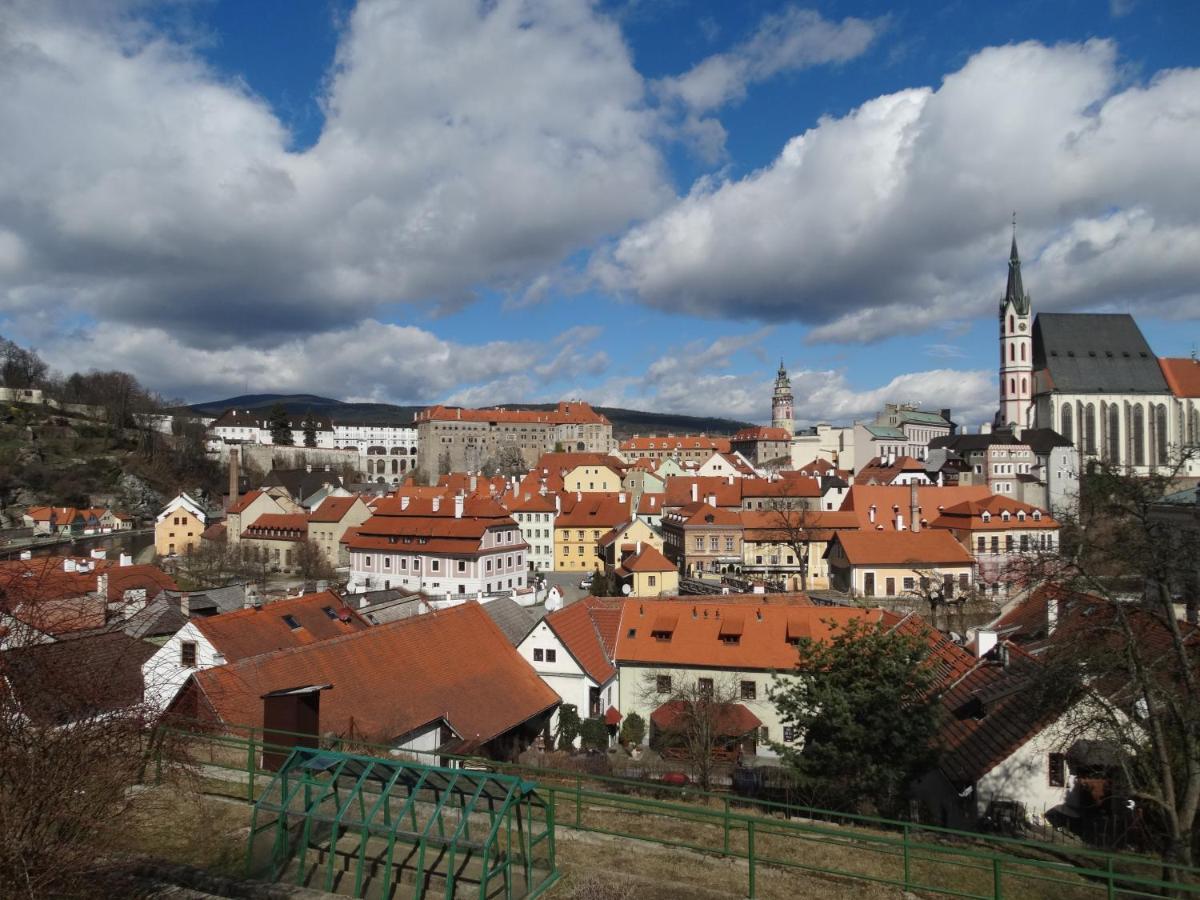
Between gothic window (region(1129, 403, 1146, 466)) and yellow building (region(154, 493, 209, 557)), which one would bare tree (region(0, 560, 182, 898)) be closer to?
yellow building (region(154, 493, 209, 557))

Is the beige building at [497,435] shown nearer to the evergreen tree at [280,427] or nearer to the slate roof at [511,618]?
the evergreen tree at [280,427]

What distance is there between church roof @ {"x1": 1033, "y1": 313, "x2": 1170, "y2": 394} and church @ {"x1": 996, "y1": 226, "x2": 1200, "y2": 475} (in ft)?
0.31

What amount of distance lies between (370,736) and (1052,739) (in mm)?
12784

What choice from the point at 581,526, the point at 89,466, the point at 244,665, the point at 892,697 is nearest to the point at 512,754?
the point at 244,665

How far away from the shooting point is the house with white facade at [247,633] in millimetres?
17125

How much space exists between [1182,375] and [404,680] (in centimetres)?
10070

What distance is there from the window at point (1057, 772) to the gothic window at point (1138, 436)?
3434 inches

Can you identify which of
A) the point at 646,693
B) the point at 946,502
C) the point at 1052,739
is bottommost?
the point at 646,693

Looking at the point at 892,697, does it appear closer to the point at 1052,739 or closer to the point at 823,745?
the point at 823,745

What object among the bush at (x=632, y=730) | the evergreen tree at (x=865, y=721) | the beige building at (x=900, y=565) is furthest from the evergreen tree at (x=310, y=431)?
the evergreen tree at (x=865, y=721)

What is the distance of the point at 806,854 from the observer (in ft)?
29.9

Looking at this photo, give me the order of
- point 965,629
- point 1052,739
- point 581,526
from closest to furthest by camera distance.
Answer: point 1052,739
point 965,629
point 581,526

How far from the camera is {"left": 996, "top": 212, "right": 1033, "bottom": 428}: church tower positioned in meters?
88.2

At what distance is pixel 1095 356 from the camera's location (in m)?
87.4
